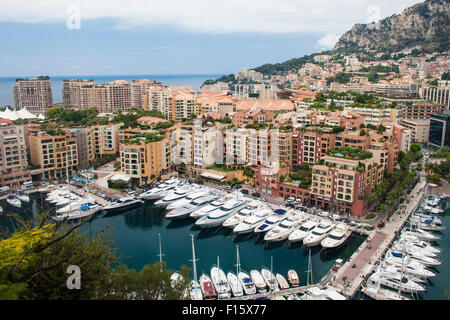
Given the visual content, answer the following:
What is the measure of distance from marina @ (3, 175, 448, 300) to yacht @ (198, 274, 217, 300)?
63 mm

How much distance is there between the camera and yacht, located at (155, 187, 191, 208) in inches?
665

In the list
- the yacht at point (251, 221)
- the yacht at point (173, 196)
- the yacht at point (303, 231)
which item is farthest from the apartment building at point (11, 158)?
the yacht at point (303, 231)

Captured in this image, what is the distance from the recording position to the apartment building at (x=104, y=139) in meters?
23.4

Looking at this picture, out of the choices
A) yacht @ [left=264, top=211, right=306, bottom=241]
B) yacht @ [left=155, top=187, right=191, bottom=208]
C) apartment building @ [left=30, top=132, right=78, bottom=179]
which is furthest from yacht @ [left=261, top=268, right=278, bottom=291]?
apartment building @ [left=30, top=132, right=78, bottom=179]

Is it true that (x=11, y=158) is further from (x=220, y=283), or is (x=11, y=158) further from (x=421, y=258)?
(x=421, y=258)

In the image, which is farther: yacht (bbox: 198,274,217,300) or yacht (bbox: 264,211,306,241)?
yacht (bbox: 264,211,306,241)

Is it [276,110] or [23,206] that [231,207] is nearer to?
[23,206]

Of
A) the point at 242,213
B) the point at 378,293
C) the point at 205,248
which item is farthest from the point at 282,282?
the point at 242,213

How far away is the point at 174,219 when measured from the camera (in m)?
15.7

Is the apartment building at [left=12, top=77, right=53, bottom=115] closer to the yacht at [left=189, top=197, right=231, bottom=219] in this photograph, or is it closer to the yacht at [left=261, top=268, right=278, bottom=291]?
the yacht at [left=189, top=197, right=231, bottom=219]

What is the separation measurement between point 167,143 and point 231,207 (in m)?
7.14

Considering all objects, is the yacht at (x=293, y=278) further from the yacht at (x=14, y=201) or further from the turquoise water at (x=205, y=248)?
the yacht at (x=14, y=201)

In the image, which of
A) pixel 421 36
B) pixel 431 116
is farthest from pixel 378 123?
pixel 421 36
